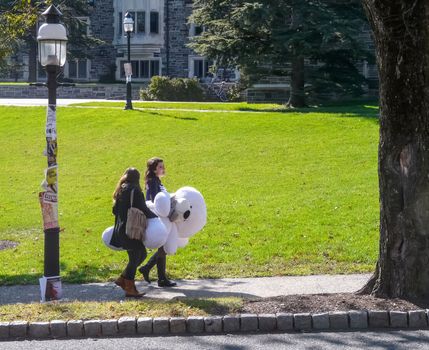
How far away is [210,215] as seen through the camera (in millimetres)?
15422

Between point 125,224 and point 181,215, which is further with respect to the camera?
point 181,215

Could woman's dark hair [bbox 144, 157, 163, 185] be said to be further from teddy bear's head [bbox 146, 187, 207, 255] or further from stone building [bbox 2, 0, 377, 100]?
stone building [bbox 2, 0, 377, 100]

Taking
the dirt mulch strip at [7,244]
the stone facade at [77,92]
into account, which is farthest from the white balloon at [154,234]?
the stone facade at [77,92]

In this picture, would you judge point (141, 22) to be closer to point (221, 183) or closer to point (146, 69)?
point (146, 69)

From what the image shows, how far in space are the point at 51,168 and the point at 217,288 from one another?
2542 mm

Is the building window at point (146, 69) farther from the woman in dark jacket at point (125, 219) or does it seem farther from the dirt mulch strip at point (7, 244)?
the woman in dark jacket at point (125, 219)

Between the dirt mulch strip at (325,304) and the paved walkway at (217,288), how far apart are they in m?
1.00

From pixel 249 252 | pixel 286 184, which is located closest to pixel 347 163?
pixel 286 184

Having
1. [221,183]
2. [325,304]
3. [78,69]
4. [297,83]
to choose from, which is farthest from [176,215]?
[78,69]

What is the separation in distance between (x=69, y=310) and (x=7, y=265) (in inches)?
146

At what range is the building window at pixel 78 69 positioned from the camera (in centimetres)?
5603

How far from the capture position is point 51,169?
1024 cm

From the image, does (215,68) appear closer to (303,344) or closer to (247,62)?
(247,62)

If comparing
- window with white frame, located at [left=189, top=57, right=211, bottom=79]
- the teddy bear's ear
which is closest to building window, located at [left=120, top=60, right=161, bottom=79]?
window with white frame, located at [left=189, top=57, right=211, bottom=79]
